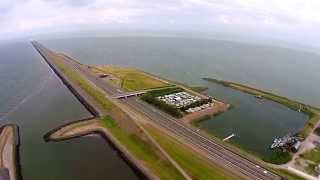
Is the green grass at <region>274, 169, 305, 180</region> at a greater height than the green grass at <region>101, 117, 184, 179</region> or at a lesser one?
lesser

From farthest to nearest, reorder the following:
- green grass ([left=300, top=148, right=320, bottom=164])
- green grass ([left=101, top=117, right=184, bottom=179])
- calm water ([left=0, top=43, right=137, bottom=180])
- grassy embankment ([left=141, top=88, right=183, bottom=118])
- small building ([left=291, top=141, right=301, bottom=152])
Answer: grassy embankment ([left=141, top=88, right=183, bottom=118]) < small building ([left=291, top=141, right=301, bottom=152]) < green grass ([left=300, top=148, right=320, bottom=164]) < calm water ([left=0, top=43, right=137, bottom=180]) < green grass ([left=101, top=117, right=184, bottom=179])

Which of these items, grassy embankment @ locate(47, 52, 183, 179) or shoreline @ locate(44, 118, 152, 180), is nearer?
grassy embankment @ locate(47, 52, 183, 179)

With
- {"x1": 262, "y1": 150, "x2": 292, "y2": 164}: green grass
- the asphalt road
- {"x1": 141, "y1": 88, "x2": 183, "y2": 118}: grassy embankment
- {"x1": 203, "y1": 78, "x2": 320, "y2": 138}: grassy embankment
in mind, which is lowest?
{"x1": 203, "y1": 78, "x2": 320, "y2": 138}: grassy embankment

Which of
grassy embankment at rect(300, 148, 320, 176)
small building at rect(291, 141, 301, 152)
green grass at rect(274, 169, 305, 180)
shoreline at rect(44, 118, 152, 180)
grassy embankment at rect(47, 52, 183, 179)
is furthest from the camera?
small building at rect(291, 141, 301, 152)

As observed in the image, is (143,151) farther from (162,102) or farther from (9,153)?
(162,102)

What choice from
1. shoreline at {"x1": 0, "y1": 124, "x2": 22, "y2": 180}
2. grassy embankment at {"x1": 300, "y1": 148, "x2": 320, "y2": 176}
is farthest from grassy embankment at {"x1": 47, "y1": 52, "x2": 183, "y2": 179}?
grassy embankment at {"x1": 300, "y1": 148, "x2": 320, "y2": 176}

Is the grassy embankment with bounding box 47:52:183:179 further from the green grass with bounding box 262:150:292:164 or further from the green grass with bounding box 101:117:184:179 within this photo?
the green grass with bounding box 262:150:292:164

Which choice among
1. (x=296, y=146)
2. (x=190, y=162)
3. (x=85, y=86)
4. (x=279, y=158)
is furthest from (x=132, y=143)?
(x=85, y=86)

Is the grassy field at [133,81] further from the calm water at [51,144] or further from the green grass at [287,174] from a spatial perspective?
the green grass at [287,174]
